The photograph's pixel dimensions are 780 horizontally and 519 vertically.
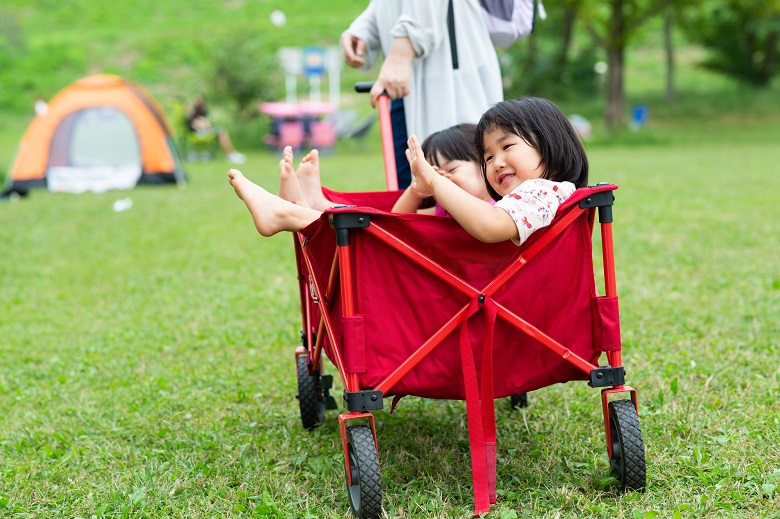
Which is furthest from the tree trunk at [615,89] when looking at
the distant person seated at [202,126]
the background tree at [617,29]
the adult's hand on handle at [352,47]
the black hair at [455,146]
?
the black hair at [455,146]

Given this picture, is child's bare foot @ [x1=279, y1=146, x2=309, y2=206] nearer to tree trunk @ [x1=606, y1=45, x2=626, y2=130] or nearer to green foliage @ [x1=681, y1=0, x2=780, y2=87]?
tree trunk @ [x1=606, y1=45, x2=626, y2=130]

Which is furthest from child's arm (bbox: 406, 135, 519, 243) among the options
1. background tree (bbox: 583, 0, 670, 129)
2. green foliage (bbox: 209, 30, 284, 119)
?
background tree (bbox: 583, 0, 670, 129)

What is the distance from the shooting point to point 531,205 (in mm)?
2330

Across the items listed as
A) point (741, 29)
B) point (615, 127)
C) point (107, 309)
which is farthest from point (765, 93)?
point (107, 309)

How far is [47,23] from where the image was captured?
104 feet

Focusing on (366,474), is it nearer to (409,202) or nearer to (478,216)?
(478,216)

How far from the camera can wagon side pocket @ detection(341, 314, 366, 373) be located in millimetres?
2385

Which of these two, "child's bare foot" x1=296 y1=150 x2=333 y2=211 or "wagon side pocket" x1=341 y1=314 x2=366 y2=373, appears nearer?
"wagon side pocket" x1=341 y1=314 x2=366 y2=373

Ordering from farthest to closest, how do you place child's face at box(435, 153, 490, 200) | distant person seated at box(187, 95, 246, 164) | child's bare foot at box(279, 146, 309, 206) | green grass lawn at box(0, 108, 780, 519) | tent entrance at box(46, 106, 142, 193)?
distant person seated at box(187, 95, 246, 164)
tent entrance at box(46, 106, 142, 193)
child's bare foot at box(279, 146, 309, 206)
child's face at box(435, 153, 490, 200)
green grass lawn at box(0, 108, 780, 519)

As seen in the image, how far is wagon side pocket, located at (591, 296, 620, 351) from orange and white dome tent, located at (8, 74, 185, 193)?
9662 millimetres

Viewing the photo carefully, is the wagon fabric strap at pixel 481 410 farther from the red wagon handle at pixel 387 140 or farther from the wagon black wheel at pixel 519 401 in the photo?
the red wagon handle at pixel 387 140

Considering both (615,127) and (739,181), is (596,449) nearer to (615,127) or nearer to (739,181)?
(739,181)

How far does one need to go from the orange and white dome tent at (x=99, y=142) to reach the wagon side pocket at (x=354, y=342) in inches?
375

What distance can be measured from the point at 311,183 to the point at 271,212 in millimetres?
460
